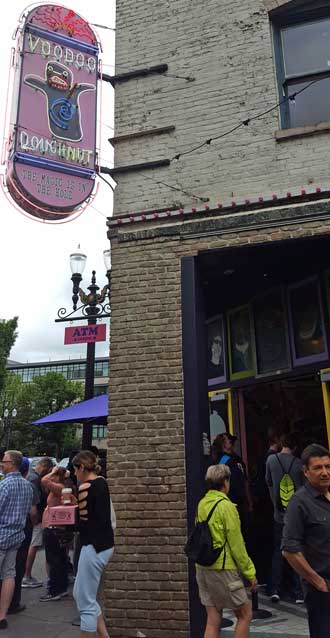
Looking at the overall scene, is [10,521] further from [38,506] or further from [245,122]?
[245,122]

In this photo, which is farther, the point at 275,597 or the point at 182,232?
the point at 182,232

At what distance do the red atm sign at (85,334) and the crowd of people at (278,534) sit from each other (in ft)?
11.9

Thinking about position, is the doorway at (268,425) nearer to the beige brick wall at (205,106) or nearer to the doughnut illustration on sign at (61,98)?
the beige brick wall at (205,106)

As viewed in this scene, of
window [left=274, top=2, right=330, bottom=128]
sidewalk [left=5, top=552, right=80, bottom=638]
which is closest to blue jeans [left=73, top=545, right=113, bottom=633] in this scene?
sidewalk [left=5, top=552, right=80, bottom=638]

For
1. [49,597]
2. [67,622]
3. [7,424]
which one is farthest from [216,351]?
[7,424]

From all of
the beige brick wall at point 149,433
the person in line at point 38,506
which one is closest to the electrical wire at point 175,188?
the beige brick wall at point 149,433

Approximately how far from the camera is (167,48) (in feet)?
22.3

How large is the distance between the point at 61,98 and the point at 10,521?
5.08 metres

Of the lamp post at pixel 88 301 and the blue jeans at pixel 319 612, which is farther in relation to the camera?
the lamp post at pixel 88 301

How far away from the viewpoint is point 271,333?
23.4 feet

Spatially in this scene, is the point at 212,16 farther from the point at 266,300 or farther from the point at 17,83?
the point at 266,300

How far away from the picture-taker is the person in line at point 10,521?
530cm

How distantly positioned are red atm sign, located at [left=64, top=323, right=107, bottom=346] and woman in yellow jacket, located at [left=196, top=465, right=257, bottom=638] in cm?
534

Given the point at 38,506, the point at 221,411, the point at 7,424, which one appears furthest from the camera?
the point at 7,424
